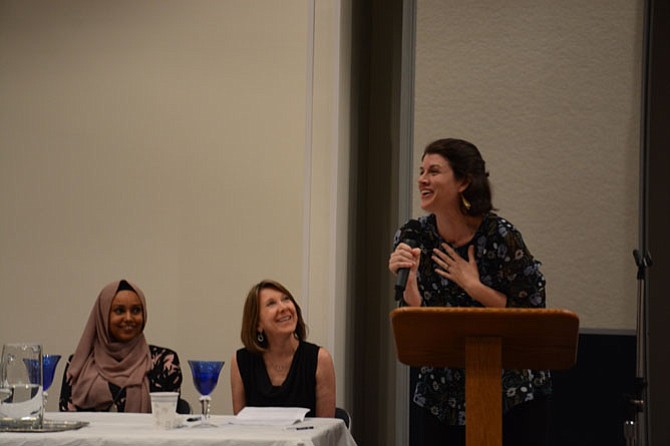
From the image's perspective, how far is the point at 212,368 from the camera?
2.95 meters

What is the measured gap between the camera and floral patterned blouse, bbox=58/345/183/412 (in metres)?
4.01

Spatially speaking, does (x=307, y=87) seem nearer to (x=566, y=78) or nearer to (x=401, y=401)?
(x=566, y=78)

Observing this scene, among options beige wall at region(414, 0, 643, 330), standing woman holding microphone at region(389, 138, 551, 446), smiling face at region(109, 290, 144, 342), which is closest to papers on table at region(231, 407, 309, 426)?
standing woman holding microphone at region(389, 138, 551, 446)

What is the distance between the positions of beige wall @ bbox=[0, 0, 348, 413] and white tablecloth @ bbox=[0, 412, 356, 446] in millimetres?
1893

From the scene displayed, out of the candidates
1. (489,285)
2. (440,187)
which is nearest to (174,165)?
(440,187)

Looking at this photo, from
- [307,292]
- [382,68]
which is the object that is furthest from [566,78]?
[307,292]

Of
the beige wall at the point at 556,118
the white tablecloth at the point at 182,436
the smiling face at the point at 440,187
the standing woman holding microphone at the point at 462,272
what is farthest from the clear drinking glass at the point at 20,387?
the beige wall at the point at 556,118

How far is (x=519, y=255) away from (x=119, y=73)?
290 centimetres

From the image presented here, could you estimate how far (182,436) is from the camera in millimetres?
2424

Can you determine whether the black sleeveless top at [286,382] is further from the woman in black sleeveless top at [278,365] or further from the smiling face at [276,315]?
the smiling face at [276,315]

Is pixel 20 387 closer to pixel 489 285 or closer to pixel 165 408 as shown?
pixel 165 408

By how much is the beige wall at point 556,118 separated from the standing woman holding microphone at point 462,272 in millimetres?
1853

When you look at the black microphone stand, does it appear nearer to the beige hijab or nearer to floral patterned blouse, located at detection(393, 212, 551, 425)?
floral patterned blouse, located at detection(393, 212, 551, 425)

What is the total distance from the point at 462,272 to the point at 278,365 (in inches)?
54.9
